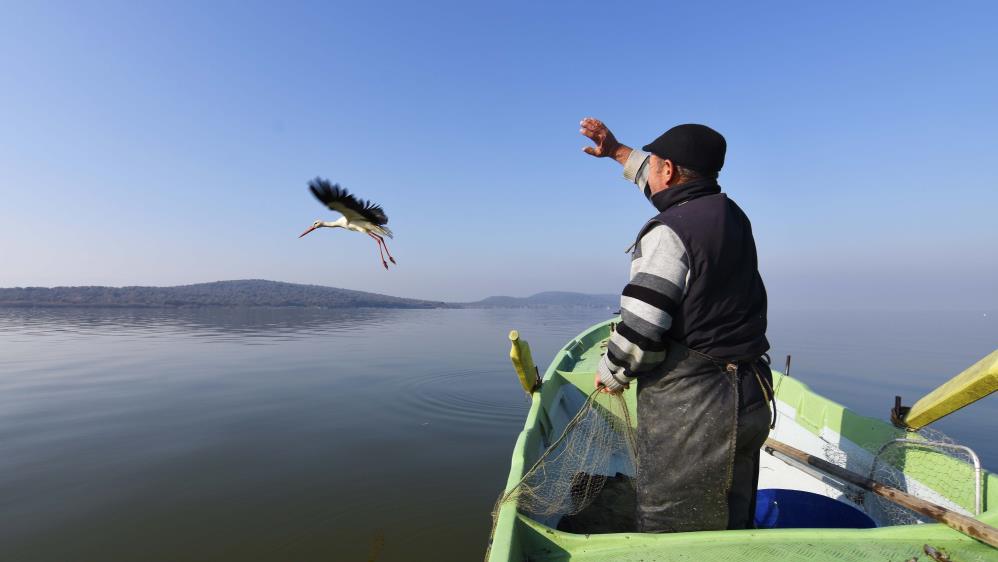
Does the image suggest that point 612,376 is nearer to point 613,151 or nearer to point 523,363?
point 613,151

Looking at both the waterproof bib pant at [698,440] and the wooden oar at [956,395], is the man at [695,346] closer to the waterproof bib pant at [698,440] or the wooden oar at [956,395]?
the waterproof bib pant at [698,440]

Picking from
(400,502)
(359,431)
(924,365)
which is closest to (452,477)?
(400,502)

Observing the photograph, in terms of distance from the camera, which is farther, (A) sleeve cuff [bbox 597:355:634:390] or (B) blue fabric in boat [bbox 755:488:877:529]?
(B) blue fabric in boat [bbox 755:488:877:529]

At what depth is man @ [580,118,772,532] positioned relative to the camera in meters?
2.12

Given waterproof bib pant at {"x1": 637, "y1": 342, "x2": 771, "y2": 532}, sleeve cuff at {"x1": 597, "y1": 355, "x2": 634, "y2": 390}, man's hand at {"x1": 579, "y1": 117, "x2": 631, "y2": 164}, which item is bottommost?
waterproof bib pant at {"x1": 637, "y1": 342, "x2": 771, "y2": 532}

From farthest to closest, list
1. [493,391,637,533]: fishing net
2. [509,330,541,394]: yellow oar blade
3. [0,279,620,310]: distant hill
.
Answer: [0,279,620,310]: distant hill, [509,330,541,394]: yellow oar blade, [493,391,637,533]: fishing net

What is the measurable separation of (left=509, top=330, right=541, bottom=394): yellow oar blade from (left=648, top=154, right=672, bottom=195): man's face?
2.51 metres

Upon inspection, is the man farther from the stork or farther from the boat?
the stork

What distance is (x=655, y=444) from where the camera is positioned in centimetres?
233

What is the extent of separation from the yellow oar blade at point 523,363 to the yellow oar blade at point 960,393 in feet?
11.3

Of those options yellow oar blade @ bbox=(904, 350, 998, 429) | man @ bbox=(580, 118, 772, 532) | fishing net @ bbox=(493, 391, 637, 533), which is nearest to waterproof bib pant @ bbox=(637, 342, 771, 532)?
man @ bbox=(580, 118, 772, 532)

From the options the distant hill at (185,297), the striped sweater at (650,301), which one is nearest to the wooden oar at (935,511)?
the striped sweater at (650,301)

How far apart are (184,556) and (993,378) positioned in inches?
281

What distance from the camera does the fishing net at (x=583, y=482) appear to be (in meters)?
3.02
